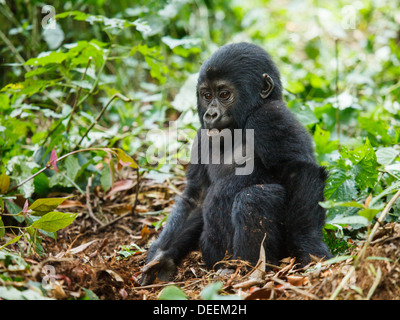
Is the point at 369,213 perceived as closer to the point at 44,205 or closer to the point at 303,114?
the point at 44,205

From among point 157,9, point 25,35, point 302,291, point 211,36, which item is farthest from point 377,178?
point 211,36

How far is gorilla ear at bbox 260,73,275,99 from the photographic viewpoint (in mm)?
4098

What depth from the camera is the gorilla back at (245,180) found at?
3.59 m

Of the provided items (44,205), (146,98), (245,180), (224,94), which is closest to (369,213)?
(245,180)

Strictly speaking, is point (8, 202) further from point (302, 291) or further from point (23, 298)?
point (302, 291)

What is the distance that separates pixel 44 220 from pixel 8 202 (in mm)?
1326

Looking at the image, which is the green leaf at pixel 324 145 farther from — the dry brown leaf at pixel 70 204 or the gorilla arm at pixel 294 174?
the dry brown leaf at pixel 70 204

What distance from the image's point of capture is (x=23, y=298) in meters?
2.27

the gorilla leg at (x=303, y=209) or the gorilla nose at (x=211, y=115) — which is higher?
the gorilla nose at (x=211, y=115)

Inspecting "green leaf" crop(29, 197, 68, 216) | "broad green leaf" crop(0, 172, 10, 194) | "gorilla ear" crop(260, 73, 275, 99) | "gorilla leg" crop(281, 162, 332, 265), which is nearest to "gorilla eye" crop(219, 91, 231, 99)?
"gorilla ear" crop(260, 73, 275, 99)

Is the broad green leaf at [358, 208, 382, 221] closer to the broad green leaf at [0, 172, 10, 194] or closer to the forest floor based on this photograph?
the forest floor

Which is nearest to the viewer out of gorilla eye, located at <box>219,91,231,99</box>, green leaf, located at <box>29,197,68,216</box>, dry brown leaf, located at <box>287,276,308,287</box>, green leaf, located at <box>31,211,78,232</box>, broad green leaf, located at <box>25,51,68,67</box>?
dry brown leaf, located at <box>287,276,308,287</box>

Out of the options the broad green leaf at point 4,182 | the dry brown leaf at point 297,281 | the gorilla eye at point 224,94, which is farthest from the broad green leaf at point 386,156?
the broad green leaf at point 4,182

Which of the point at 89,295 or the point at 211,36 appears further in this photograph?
the point at 211,36
